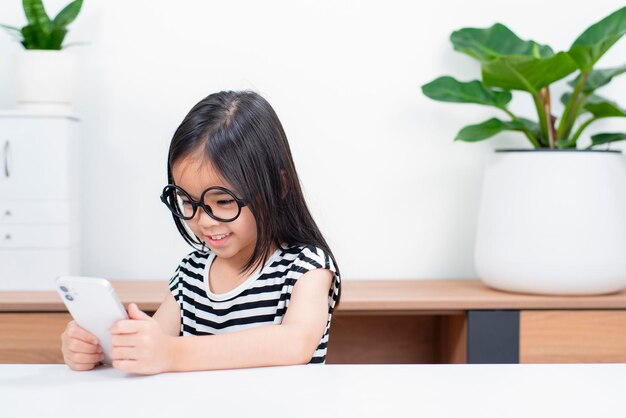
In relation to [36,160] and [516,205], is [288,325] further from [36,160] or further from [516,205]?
[36,160]

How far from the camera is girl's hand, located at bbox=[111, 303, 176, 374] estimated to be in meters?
0.98

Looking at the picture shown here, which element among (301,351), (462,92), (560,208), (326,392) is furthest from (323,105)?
(326,392)

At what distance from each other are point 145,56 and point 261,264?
4.14ft

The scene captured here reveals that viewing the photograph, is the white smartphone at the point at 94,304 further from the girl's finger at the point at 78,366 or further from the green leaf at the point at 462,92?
the green leaf at the point at 462,92

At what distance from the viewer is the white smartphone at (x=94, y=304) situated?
0.97 m

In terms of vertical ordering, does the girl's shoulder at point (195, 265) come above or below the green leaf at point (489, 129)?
below

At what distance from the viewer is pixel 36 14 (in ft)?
7.23

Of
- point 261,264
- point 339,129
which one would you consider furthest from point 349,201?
point 261,264

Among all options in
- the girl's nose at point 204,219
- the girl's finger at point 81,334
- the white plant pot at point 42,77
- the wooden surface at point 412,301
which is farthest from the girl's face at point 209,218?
the white plant pot at point 42,77

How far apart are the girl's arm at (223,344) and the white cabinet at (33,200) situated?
1.16 meters

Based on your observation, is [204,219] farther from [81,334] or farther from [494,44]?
[494,44]

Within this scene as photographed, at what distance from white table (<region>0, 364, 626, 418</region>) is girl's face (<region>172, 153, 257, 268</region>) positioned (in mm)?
284

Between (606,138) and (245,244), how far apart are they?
134cm

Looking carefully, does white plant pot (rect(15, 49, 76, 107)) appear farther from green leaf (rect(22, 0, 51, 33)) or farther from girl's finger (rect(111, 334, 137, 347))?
girl's finger (rect(111, 334, 137, 347))
